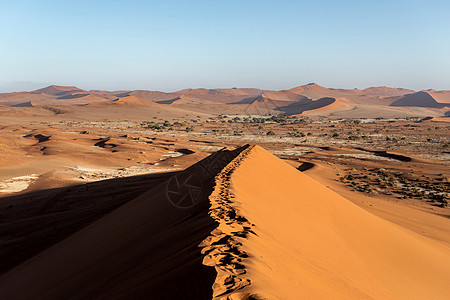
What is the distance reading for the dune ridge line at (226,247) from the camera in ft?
8.60

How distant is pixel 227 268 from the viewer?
2885 mm

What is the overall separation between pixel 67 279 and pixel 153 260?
152 cm

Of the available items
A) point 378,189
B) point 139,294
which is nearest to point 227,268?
point 139,294

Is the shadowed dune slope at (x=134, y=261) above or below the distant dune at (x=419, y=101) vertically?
below

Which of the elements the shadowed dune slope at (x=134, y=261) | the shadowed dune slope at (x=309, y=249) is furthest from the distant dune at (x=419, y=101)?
the shadowed dune slope at (x=134, y=261)

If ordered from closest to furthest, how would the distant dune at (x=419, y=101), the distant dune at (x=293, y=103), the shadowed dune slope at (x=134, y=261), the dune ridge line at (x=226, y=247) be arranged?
the dune ridge line at (x=226, y=247), the shadowed dune slope at (x=134, y=261), the distant dune at (x=293, y=103), the distant dune at (x=419, y=101)

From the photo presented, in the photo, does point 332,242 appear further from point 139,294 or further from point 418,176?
point 418,176

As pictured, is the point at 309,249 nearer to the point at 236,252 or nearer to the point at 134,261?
the point at 236,252

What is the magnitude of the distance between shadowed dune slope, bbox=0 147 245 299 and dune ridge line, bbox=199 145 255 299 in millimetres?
93

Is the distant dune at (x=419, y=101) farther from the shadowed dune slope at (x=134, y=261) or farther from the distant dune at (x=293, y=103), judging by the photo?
the shadowed dune slope at (x=134, y=261)

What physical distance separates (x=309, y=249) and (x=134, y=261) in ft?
8.02

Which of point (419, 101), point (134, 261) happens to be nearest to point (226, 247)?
point (134, 261)

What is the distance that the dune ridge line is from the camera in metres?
2.62

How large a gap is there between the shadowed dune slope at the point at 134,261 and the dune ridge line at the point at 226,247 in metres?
0.09
